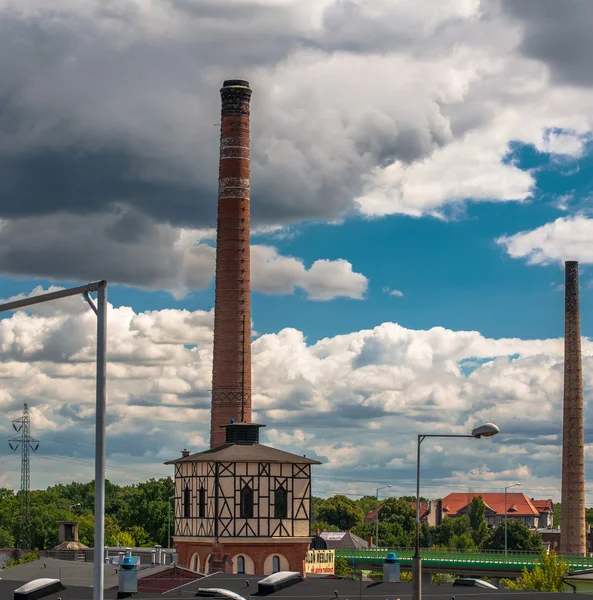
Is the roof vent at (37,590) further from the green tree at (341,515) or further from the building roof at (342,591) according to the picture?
the green tree at (341,515)

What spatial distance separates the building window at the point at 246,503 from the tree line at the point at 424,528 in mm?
82280

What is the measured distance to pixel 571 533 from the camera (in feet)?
348

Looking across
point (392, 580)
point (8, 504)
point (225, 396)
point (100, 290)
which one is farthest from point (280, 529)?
point (8, 504)

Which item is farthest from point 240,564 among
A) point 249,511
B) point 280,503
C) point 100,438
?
point 100,438

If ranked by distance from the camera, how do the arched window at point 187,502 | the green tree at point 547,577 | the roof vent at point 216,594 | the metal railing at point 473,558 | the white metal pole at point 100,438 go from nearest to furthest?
the white metal pole at point 100,438 → the roof vent at point 216,594 → the green tree at point 547,577 → the arched window at point 187,502 → the metal railing at point 473,558

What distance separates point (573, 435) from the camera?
10725 centimetres

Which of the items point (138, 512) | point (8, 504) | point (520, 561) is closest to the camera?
point (520, 561)

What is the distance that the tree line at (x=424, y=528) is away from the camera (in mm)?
147238

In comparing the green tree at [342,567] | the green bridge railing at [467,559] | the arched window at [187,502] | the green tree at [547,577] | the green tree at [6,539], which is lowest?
the green tree at [6,539]

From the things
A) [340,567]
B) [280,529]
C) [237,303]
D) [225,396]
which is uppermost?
→ [237,303]

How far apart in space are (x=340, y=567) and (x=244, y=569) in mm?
40216

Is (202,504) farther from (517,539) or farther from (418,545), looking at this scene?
(517,539)

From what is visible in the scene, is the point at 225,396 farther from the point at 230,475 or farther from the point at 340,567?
the point at 340,567

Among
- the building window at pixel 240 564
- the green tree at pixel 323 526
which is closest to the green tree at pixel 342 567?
the building window at pixel 240 564
